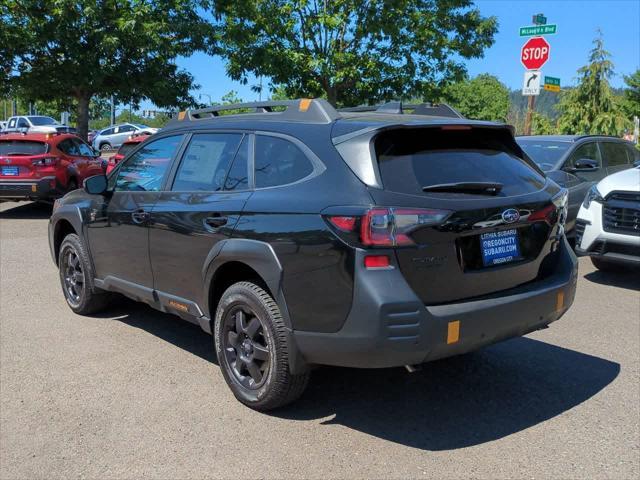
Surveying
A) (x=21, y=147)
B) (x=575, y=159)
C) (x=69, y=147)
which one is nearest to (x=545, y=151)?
(x=575, y=159)

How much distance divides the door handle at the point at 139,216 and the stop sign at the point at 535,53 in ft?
33.4

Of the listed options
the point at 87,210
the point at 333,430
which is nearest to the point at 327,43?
the point at 87,210

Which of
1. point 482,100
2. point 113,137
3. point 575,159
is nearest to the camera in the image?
point 575,159

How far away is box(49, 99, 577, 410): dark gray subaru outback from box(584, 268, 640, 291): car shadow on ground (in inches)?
152

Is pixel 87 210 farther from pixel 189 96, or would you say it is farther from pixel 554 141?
pixel 189 96

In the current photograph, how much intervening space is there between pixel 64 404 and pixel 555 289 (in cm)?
313

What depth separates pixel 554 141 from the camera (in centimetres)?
963

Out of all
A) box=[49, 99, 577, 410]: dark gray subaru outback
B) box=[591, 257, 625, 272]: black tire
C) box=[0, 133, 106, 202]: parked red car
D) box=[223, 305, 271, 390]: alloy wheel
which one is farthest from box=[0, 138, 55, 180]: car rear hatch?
box=[591, 257, 625, 272]: black tire

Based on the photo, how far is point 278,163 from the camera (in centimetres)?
379

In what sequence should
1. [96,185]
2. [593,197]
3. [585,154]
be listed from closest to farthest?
1. [96,185]
2. [593,197]
3. [585,154]

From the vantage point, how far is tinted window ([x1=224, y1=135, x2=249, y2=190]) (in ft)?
13.0

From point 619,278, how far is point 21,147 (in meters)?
11.1

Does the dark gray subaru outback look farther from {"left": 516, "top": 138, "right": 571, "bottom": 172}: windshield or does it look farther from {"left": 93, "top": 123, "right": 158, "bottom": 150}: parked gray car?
{"left": 93, "top": 123, "right": 158, "bottom": 150}: parked gray car

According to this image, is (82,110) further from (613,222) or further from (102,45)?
(613,222)
